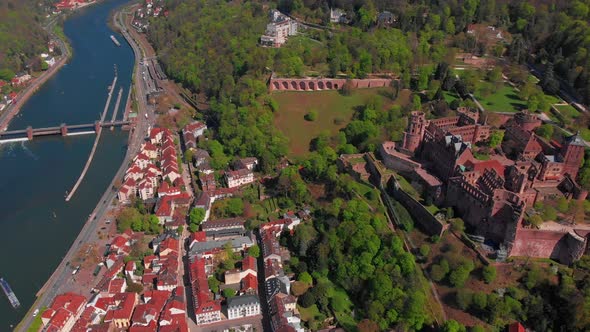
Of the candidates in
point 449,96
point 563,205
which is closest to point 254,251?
point 563,205

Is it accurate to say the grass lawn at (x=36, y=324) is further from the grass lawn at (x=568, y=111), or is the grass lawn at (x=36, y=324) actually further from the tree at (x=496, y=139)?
the grass lawn at (x=568, y=111)

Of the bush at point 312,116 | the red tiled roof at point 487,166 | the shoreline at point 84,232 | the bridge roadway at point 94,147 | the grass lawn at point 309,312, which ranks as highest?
the red tiled roof at point 487,166

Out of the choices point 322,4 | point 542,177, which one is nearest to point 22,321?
point 542,177

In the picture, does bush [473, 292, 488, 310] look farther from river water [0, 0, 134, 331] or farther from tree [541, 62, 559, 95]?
river water [0, 0, 134, 331]

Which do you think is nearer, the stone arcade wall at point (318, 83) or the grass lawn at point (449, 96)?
the grass lawn at point (449, 96)

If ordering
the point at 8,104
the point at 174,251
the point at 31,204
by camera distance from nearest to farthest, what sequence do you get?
the point at 174,251 → the point at 31,204 → the point at 8,104

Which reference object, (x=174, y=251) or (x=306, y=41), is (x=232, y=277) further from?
(x=306, y=41)

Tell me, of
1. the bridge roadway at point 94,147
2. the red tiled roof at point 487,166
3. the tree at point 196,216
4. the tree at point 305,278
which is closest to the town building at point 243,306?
the tree at point 305,278

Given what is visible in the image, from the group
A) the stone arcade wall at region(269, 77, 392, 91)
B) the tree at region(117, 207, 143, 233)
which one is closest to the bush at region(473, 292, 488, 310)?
the tree at region(117, 207, 143, 233)
